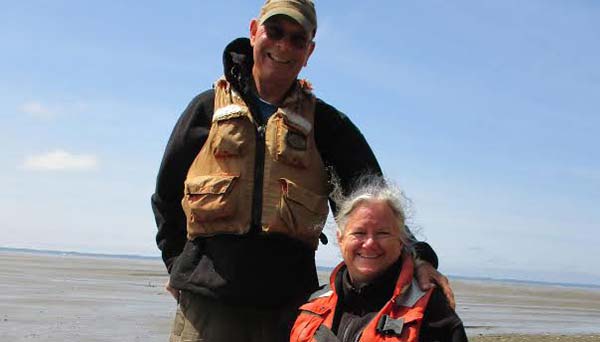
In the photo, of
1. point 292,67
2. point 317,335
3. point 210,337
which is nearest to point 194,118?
point 292,67

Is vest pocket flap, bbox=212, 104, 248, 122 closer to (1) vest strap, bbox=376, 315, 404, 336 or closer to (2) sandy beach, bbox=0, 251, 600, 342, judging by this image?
(1) vest strap, bbox=376, 315, 404, 336

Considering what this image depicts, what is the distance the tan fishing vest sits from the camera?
382 cm

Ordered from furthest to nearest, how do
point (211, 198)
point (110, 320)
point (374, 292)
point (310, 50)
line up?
point (110, 320)
point (310, 50)
point (211, 198)
point (374, 292)

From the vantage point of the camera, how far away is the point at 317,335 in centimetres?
335

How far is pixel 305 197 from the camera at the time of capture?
391 centimetres

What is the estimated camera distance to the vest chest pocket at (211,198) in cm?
380

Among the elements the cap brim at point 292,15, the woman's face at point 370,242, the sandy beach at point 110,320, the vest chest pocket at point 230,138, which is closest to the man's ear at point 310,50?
the cap brim at point 292,15

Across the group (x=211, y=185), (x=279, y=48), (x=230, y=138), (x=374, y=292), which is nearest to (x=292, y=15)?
(x=279, y=48)

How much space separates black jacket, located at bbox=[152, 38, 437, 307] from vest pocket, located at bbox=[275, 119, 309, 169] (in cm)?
26

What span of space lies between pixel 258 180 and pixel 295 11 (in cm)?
93

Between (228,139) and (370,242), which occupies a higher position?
(228,139)

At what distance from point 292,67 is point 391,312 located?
59.3 inches

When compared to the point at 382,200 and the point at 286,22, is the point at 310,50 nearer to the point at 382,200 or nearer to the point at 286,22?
the point at 286,22

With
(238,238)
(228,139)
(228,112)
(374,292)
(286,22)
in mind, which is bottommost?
(374,292)
